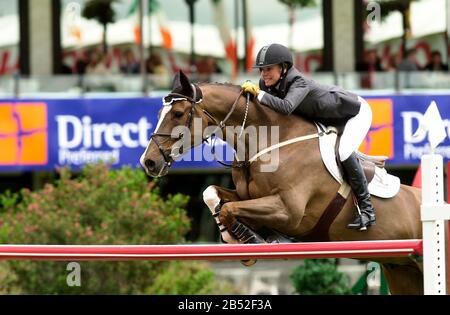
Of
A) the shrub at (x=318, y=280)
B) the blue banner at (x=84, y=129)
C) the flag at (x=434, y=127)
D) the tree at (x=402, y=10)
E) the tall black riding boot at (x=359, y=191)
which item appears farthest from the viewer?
the tree at (x=402, y=10)

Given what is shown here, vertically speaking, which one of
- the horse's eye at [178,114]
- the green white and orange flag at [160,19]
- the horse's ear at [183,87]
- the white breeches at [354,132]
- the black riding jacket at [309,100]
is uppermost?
the green white and orange flag at [160,19]

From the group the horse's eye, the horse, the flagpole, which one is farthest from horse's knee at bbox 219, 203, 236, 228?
the flagpole

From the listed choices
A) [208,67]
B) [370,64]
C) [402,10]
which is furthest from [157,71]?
[402,10]

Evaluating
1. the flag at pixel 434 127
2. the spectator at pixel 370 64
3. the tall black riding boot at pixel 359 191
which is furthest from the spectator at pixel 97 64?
the flag at pixel 434 127

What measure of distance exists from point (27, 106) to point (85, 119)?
0.83 m

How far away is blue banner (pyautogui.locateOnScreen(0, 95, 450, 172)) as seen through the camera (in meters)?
14.6

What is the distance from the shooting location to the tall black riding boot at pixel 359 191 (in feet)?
23.3

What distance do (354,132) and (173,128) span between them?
126 centimetres

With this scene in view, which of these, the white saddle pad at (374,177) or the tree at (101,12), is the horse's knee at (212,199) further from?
the tree at (101,12)

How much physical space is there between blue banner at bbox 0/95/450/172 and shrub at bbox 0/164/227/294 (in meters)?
3.99

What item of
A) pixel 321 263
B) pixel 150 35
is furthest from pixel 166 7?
pixel 321 263

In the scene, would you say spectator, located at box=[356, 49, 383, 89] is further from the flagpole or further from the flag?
the flag

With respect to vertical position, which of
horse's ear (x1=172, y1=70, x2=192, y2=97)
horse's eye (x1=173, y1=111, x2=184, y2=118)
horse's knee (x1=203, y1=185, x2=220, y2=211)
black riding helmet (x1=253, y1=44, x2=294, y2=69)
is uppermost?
black riding helmet (x1=253, y1=44, x2=294, y2=69)

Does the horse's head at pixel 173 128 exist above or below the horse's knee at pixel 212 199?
above
